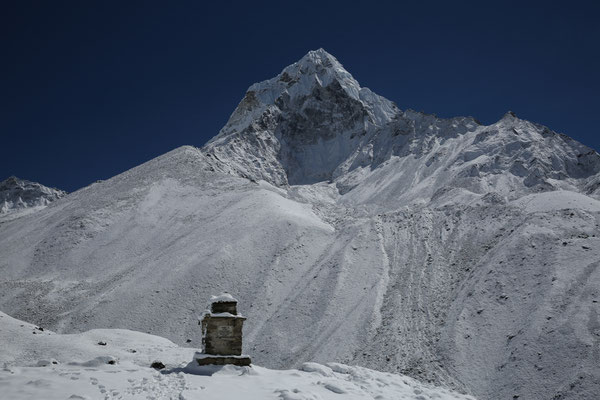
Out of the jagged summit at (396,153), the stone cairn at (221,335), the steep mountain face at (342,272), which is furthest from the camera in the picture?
the jagged summit at (396,153)

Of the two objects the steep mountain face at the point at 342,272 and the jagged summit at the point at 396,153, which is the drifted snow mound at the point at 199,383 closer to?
the steep mountain face at the point at 342,272

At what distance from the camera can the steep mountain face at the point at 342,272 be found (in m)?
38.9

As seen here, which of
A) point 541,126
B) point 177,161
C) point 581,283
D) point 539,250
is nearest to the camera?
point 581,283

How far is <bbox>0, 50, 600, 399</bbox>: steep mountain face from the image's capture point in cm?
3888

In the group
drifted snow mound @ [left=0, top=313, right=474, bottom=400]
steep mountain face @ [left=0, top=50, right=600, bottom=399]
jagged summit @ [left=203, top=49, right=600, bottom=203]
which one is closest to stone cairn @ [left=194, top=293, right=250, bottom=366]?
drifted snow mound @ [left=0, top=313, right=474, bottom=400]

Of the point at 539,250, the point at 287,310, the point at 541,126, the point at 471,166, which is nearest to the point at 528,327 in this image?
the point at 539,250

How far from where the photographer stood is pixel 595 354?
111 ft

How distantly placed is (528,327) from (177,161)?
82.2 m

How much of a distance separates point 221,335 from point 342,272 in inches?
1584

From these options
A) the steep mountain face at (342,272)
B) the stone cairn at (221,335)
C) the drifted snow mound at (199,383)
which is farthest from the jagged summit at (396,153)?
the stone cairn at (221,335)

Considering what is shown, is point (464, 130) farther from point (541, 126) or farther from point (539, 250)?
point (539, 250)

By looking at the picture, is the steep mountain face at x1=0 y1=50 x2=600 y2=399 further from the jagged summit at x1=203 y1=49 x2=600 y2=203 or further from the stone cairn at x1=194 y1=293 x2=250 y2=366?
the stone cairn at x1=194 y1=293 x2=250 y2=366

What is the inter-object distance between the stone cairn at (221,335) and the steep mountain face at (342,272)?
25.0 meters

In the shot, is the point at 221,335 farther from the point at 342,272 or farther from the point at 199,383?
the point at 342,272
